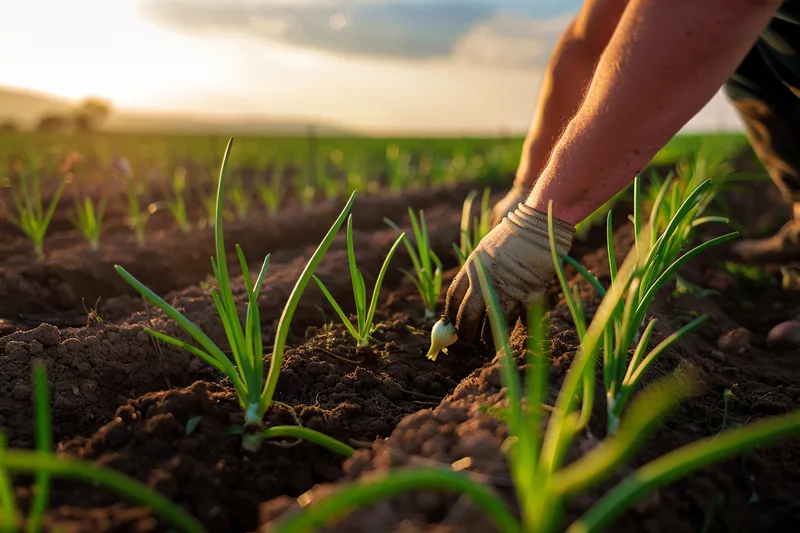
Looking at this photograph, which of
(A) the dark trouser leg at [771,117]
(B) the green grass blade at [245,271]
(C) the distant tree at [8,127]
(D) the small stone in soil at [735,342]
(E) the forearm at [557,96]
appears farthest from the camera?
(C) the distant tree at [8,127]

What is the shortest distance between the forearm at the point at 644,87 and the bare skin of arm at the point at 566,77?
2.58ft

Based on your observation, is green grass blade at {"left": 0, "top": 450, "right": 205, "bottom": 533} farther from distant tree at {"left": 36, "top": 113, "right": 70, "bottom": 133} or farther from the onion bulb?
distant tree at {"left": 36, "top": 113, "right": 70, "bottom": 133}

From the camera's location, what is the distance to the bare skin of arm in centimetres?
221

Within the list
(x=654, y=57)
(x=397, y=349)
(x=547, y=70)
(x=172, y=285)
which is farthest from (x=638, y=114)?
(x=172, y=285)

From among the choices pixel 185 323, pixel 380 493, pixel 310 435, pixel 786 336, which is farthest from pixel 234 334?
pixel 786 336

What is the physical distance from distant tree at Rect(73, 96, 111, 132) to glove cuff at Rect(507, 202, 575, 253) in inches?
676

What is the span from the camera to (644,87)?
132cm

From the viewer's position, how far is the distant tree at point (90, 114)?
15977 millimetres

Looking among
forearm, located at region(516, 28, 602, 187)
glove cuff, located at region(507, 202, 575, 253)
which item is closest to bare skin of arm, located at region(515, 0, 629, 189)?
forearm, located at region(516, 28, 602, 187)

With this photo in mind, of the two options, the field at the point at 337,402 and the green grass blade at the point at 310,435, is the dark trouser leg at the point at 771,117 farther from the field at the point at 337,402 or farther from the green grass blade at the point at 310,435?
the green grass blade at the point at 310,435

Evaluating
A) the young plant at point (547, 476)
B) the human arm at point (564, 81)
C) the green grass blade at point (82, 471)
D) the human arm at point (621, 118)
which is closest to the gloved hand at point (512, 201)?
the human arm at point (564, 81)

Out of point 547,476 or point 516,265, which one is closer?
point 547,476

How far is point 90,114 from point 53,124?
1.19 metres

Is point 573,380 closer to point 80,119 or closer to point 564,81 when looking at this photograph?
point 564,81
